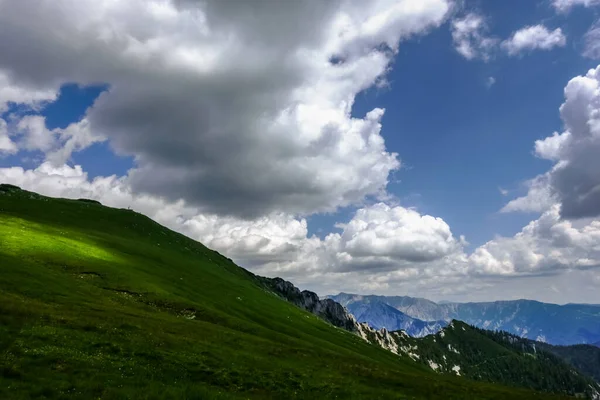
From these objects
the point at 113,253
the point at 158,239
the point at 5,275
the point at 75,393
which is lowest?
the point at 75,393

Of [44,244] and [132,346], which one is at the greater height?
[44,244]

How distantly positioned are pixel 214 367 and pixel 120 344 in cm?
807

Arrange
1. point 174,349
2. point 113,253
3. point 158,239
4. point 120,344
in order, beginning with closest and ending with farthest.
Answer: point 120,344, point 174,349, point 113,253, point 158,239

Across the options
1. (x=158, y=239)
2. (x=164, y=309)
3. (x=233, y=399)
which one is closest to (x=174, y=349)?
(x=233, y=399)

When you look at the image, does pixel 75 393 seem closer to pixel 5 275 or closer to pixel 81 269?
pixel 5 275

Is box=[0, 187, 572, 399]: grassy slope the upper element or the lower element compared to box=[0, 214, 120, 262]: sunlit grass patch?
lower

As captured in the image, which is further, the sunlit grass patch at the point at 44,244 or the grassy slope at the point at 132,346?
the sunlit grass patch at the point at 44,244

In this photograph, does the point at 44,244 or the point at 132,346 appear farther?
the point at 44,244

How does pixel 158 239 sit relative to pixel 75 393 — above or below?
above

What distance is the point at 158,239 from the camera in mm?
144750

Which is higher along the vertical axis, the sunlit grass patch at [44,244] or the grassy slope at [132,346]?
the sunlit grass patch at [44,244]

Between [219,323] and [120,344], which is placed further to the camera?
[219,323]

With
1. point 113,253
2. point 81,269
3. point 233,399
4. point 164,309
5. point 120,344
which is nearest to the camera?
point 233,399

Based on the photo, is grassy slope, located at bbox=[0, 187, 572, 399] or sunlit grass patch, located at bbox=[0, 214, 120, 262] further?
sunlit grass patch, located at bbox=[0, 214, 120, 262]
